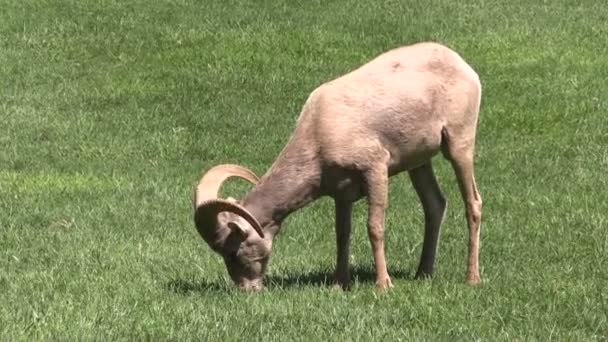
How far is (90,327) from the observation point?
671 cm

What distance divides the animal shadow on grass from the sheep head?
0.14 metres

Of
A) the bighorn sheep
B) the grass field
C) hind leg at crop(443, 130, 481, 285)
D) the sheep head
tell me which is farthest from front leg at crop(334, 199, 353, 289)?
hind leg at crop(443, 130, 481, 285)

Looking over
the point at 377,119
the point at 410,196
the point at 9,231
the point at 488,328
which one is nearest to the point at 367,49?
the point at 410,196

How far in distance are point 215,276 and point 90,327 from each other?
7.08ft

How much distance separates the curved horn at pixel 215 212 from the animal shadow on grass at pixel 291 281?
1.56 feet

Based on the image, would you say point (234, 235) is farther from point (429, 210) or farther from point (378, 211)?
point (429, 210)

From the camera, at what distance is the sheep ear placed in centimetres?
784

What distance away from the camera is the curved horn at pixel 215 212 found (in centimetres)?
766

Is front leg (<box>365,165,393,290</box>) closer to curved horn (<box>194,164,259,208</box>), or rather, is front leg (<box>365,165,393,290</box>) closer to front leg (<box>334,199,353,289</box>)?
front leg (<box>334,199,353,289</box>)

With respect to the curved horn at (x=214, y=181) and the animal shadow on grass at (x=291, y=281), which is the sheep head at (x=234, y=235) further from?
the animal shadow on grass at (x=291, y=281)

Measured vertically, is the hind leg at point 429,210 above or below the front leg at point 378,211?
below

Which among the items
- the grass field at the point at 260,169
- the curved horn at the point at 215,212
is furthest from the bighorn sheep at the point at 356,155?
the grass field at the point at 260,169

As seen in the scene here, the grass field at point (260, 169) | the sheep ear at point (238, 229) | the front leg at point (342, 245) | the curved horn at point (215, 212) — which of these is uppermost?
the curved horn at point (215, 212)

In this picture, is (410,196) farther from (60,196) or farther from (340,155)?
(340,155)
